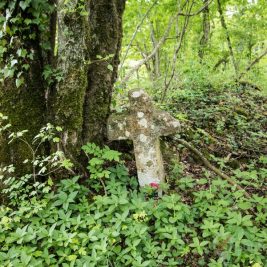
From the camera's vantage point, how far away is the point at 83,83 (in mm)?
3570

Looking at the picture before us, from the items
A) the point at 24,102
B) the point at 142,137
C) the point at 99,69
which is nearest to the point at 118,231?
the point at 142,137

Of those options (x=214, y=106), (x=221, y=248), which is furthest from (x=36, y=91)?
(x=214, y=106)

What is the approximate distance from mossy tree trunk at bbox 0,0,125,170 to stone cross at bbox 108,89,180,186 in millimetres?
302

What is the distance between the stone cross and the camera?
3.79 meters

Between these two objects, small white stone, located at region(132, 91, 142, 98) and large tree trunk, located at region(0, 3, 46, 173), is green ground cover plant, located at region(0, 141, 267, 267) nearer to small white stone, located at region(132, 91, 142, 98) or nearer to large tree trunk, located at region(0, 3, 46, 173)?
large tree trunk, located at region(0, 3, 46, 173)

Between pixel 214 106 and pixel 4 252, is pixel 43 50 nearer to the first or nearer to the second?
pixel 4 252

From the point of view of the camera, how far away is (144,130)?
150 inches

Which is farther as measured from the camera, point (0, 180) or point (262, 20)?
point (262, 20)

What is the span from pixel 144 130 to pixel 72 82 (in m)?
1.11

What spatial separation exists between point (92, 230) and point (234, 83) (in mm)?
8143

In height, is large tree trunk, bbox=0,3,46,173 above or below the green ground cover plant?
above

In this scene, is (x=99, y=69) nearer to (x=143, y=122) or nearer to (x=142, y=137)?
(x=143, y=122)

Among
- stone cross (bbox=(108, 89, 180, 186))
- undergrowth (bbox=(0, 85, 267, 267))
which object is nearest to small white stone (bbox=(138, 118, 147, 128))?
stone cross (bbox=(108, 89, 180, 186))

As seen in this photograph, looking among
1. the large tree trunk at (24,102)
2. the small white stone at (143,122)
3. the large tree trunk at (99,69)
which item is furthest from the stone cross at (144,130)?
the large tree trunk at (24,102)
